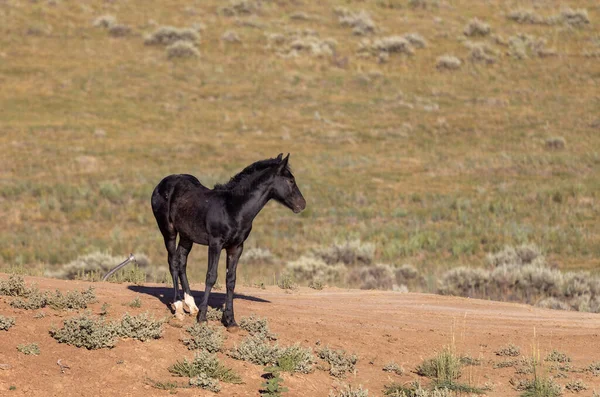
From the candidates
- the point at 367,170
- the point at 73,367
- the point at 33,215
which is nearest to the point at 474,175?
the point at 367,170

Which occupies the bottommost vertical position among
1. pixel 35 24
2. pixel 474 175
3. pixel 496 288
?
pixel 496 288

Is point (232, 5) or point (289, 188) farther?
point (232, 5)

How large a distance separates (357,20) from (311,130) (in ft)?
70.7

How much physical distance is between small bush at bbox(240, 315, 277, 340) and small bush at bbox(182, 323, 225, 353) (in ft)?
2.32

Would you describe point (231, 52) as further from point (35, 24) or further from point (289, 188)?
point (289, 188)

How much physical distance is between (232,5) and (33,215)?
4034 centimetres

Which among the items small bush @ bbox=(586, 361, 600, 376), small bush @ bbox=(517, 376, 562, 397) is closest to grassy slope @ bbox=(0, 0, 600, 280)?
small bush @ bbox=(586, 361, 600, 376)

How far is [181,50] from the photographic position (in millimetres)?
56500

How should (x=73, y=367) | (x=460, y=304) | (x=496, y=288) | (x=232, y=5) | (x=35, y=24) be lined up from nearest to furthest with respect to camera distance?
(x=73, y=367) → (x=460, y=304) → (x=496, y=288) → (x=35, y=24) → (x=232, y=5)

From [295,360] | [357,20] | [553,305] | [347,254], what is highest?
[357,20]

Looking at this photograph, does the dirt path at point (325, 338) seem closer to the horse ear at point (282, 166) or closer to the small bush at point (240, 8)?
the horse ear at point (282, 166)

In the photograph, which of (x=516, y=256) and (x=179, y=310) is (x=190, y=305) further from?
(x=516, y=256)

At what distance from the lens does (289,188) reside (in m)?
11.7

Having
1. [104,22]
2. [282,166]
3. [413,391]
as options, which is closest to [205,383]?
[413,391]
